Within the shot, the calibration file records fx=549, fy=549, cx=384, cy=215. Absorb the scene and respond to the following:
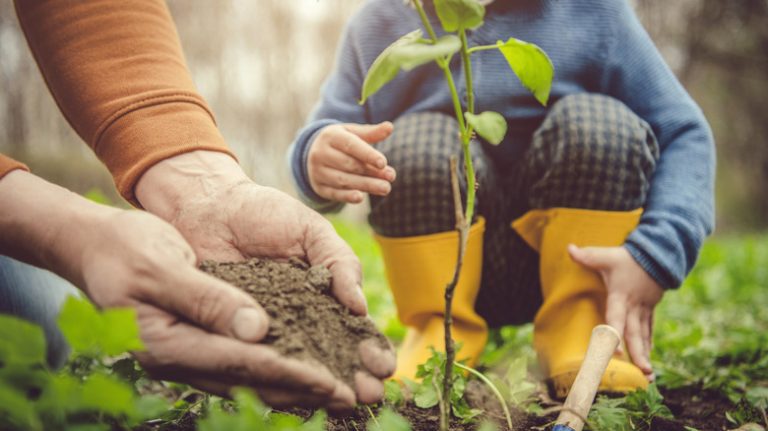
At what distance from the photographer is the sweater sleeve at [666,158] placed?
56.1 inches

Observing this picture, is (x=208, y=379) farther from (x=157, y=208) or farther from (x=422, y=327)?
(x=422, y=327)

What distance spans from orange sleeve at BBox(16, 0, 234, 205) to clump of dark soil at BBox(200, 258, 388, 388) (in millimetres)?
354

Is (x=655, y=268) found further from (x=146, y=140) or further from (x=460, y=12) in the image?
(x=146, y=140)

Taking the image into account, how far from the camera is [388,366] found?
2.78 ft

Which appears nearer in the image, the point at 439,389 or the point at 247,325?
the point at 247,325

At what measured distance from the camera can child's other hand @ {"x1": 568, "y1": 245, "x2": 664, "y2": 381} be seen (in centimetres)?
139

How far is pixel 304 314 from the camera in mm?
884

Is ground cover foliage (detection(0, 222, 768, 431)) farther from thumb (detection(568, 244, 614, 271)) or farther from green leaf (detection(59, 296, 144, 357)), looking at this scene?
thumb (detection(568, 244, 614, 271))

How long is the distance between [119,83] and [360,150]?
0.54 meters

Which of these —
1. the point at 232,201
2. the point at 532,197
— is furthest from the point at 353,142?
the point at 532,197

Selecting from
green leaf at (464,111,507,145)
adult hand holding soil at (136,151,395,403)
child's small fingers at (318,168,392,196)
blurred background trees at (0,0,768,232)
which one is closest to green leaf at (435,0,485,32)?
green leaf at (464,111,507,145)

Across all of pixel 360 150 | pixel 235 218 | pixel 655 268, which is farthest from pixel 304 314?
pixel 655 268

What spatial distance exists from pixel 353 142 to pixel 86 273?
0.66 meters

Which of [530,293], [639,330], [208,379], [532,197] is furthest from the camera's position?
[530,293]
